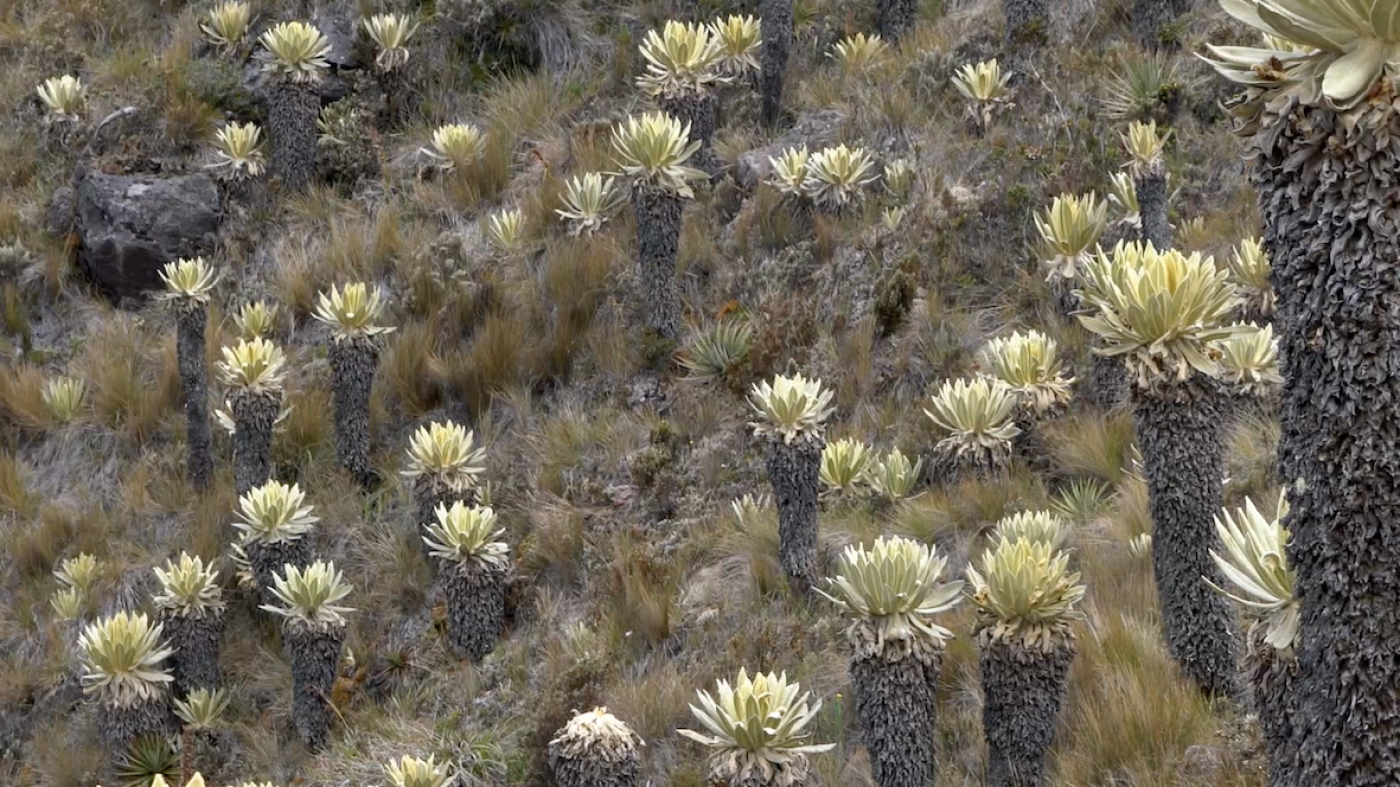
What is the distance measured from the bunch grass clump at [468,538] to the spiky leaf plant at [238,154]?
4.78 m

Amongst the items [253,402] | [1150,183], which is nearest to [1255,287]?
[1150,183]

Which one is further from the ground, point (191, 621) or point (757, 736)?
point (757, 736)

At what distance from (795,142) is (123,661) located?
546 cm

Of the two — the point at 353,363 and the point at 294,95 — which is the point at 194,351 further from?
the point at 294,95

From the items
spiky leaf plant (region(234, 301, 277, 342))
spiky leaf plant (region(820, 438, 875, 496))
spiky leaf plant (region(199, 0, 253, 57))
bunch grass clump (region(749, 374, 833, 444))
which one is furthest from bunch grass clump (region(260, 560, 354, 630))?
spiky leaf plant (region(199, 0, 253, 57))

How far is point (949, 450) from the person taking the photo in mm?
7234

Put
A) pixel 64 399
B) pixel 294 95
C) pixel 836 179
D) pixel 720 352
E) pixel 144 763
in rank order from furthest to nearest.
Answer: pixel 294 95, pixel 64 399, pixel 836 179, pixel 720 352, pixel 144 763

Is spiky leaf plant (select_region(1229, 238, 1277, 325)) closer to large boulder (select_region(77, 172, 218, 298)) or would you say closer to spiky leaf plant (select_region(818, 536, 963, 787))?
spiky leaf plant (select_region(818, 536, 963, 787))

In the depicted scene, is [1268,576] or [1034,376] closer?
[1268,576]

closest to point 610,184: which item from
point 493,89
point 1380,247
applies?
point 493,89

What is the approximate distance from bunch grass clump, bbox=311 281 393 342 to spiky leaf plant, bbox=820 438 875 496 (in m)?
2.96

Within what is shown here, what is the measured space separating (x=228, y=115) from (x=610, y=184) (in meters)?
4.06

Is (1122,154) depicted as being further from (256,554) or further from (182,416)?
(182,416)

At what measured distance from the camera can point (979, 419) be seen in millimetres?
7141
